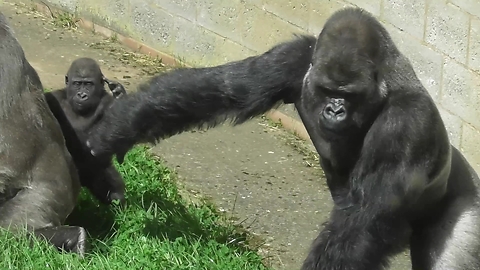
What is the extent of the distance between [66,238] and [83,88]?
42.3 inches

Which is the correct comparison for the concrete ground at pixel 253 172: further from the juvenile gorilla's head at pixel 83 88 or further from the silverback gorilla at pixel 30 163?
the silverback gorilla at pixel 30 163

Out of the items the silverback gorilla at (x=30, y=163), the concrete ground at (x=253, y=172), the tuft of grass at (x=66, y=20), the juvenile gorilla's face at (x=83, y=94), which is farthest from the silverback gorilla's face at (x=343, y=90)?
the tuft of grass at (x=66, y=20)

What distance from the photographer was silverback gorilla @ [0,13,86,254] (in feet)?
14.0

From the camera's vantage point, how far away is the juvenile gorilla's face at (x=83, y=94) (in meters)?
4.96

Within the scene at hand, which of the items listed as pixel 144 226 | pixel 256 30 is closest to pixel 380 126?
pixel 144 226

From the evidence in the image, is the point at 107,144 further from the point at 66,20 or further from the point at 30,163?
the point at 66,20

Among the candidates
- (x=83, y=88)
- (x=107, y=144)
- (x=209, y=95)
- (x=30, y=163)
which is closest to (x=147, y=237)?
(x=107, y=144)

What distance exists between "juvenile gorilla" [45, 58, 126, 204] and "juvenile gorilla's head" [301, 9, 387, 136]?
1.41 meters

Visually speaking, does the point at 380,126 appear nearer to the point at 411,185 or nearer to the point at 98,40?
the point at 411,185

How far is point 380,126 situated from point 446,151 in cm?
41

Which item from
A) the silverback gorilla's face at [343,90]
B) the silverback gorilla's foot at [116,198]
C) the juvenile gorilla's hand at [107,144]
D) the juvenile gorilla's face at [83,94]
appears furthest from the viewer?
the juvenile gorilla's face at [83,94]

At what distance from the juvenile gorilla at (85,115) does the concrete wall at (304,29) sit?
1.77 metres

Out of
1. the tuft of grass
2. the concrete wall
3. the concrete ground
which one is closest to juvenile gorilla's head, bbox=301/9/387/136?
the concrete ground

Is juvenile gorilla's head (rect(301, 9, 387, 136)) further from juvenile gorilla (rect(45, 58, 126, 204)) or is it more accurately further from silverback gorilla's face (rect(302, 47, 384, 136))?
juvenile gorilla (rect(45, 58, 126, 204))
